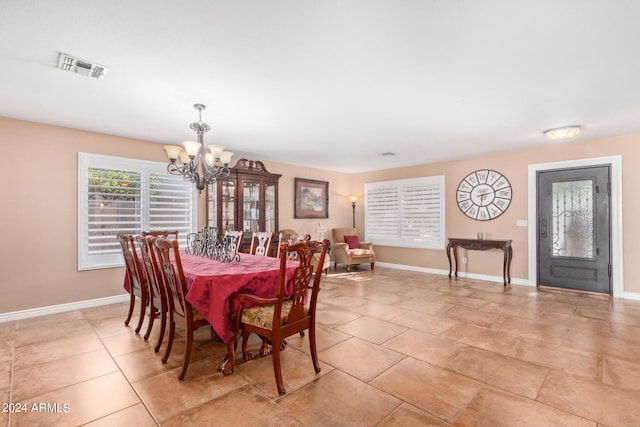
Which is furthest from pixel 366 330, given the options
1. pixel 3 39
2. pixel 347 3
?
pixel 3 39

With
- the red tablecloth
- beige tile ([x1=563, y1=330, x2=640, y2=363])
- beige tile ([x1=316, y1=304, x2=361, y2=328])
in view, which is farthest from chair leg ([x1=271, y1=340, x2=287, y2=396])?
beige tile ([x1=563, y1=330, x2=640, y2=363])

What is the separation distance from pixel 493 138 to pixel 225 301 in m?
4.51

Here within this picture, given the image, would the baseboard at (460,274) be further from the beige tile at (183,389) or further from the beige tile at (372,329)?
the beige tile at (183,389)

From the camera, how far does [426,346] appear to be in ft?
9.39

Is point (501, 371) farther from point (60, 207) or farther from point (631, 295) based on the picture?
point (60, 207)

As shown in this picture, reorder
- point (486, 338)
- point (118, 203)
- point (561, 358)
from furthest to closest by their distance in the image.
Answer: point (118, 203), point (486, 338), point (561, 358)

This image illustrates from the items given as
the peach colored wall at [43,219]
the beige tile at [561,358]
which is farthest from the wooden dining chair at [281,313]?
the peach colored wall at [43,219]

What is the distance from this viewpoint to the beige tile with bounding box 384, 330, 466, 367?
2627 millimetres

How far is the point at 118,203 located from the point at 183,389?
10.7 ft

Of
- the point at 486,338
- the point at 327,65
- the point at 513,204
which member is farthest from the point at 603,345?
the point at 327,65

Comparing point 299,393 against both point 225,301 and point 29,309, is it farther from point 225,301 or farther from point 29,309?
point 29,309

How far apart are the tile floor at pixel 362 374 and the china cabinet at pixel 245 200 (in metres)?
2.11

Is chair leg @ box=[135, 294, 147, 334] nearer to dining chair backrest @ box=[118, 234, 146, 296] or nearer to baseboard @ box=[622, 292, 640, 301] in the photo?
dining chair backrest @ box=[118, 234, 146, 296]

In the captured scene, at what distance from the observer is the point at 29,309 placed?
376 centimetres
